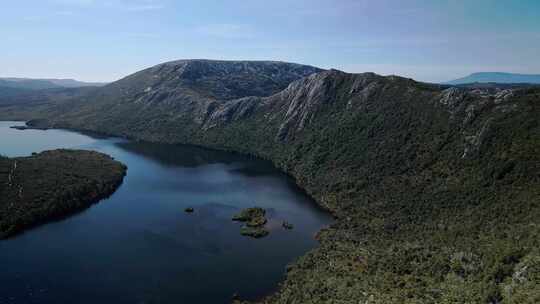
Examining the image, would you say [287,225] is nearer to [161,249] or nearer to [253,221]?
[253,221]

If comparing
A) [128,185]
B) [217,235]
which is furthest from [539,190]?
[128,185]

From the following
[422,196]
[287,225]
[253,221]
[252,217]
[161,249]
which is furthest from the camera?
[252,217]

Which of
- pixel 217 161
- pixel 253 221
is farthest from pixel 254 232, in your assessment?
pixel 217 161

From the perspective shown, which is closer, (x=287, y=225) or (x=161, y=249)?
(x=161, y=249)

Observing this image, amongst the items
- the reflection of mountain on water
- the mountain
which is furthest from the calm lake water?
the reflection of mountain on water

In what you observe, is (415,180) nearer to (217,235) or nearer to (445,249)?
(445,249)

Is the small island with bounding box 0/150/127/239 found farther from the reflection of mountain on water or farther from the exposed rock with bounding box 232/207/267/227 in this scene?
the exposed rock with bounding box 232/207/267/227
